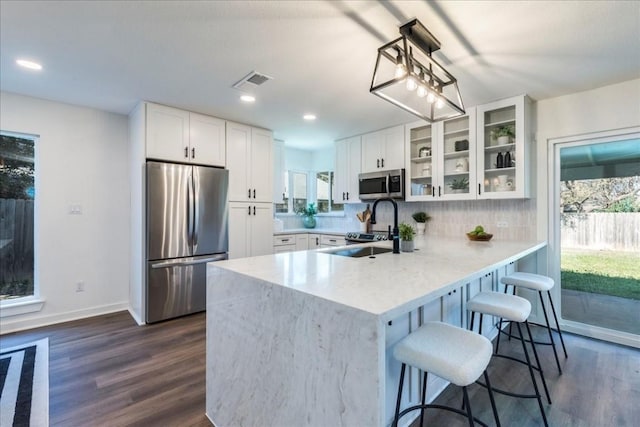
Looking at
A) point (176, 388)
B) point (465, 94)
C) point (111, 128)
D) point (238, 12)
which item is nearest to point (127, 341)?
point (176, 388)

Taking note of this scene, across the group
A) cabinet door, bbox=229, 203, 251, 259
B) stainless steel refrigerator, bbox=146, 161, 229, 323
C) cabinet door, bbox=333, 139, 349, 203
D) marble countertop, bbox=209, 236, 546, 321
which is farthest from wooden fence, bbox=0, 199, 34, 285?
cabinet door, bbox=333, 139, 349, 203

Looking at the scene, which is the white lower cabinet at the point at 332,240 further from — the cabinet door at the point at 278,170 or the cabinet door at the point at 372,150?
the cabinet door at the point at 372,150

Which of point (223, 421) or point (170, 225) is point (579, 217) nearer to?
point (223, 421)

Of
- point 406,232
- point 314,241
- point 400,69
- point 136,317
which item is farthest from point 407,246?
point 136,317

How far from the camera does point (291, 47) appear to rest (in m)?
2.19

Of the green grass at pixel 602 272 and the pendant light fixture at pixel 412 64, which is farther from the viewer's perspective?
the green grass at pixel 602 272

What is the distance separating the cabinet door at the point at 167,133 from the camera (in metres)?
3.32

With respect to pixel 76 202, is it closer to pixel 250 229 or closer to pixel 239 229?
pixel 239 229

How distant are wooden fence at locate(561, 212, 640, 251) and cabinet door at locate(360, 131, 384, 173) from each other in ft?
7.54

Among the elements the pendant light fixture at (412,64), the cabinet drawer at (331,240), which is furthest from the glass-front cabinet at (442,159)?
the pendant light fixture at (412,64)

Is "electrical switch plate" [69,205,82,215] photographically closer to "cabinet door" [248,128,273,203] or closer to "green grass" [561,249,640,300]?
"cabinet door" [248,128,273,203]

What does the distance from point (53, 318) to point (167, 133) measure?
2412mm

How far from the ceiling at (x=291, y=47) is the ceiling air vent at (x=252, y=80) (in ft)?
0.18

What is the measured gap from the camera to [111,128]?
3686 mm
